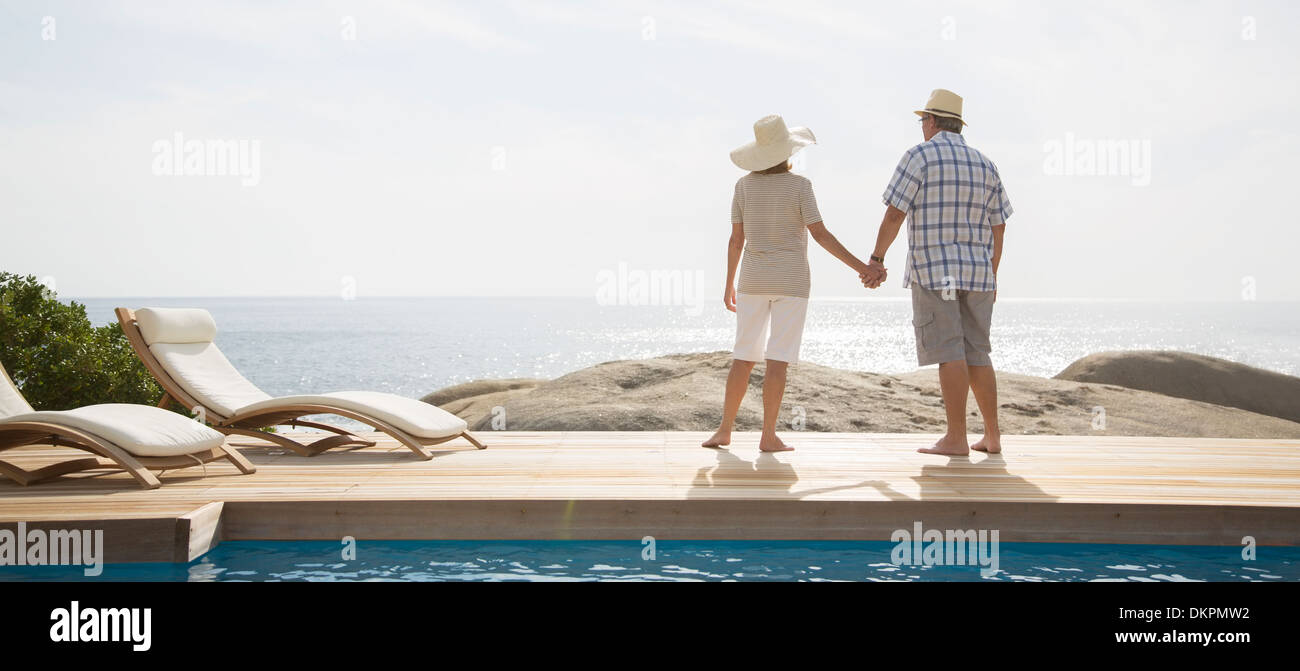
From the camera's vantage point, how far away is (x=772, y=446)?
5758mm

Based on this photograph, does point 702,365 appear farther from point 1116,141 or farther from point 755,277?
point 1116,141

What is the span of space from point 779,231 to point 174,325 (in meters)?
3.67

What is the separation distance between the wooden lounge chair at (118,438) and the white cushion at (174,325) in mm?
856

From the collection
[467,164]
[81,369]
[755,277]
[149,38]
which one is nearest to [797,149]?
[755,277]

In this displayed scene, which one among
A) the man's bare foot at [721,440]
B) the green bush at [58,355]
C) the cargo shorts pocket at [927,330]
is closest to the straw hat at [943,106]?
the cargo shorts pocket at [927,330]

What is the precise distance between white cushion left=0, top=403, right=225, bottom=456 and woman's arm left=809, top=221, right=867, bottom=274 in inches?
133

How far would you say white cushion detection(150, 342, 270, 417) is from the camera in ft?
18.1

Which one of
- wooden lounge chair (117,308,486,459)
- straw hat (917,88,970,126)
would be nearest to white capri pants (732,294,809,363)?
straw hat (917,88,970,126)

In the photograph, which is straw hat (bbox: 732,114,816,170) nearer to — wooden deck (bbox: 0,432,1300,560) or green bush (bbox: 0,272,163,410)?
wooden deck (bbox: 0,432,1300,560)

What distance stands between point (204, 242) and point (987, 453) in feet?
211

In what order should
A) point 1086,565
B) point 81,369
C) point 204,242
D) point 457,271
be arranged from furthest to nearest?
point 457,271 < point 204,242 < point 81,369 < point 1086,565

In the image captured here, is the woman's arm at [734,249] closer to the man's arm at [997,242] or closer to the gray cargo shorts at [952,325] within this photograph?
the gray cargo shorts at [952,325]

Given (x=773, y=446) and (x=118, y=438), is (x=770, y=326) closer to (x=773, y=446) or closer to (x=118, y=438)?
(x=773, y=446)
